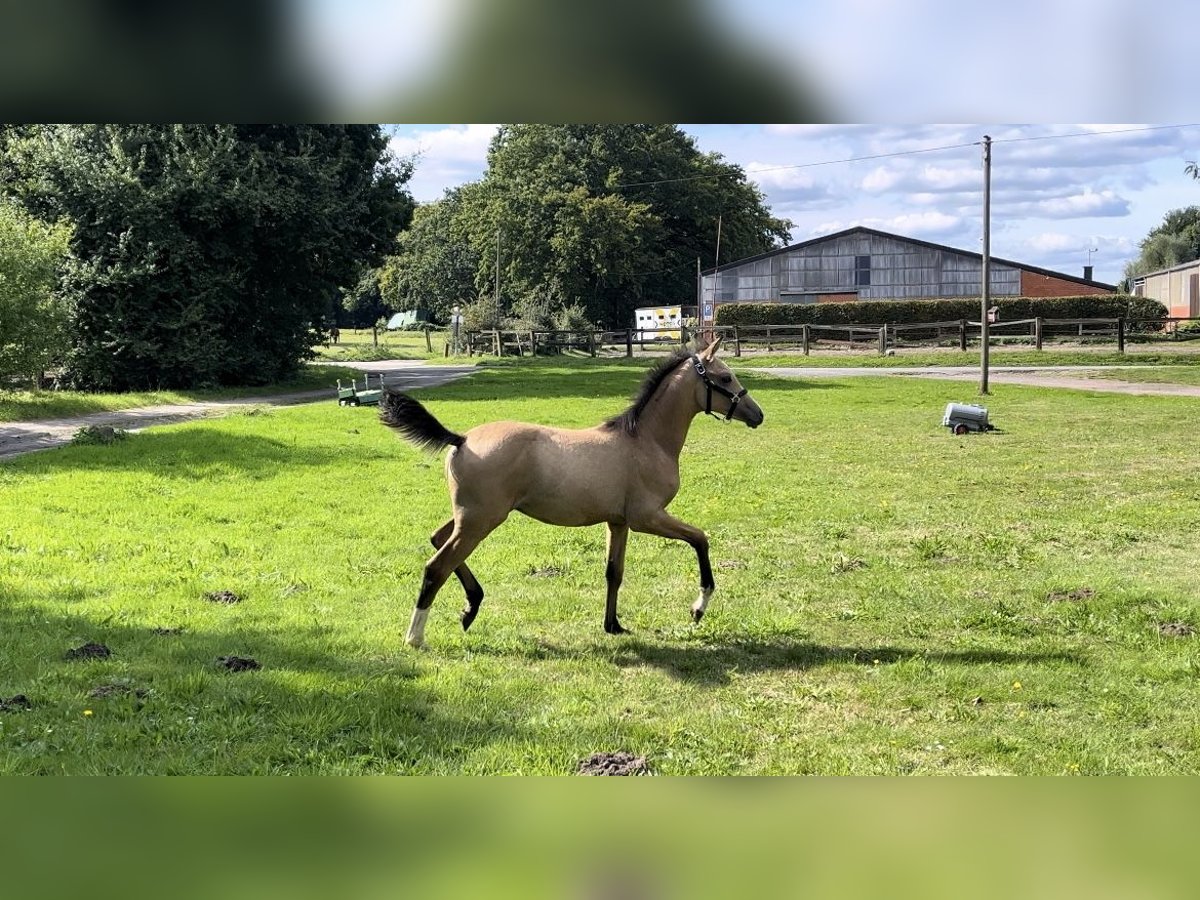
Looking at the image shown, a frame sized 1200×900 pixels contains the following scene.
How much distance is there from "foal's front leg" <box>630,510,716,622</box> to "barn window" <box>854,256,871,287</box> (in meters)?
63.6

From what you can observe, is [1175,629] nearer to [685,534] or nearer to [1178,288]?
[685,534]

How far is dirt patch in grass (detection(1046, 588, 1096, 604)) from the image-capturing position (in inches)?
295

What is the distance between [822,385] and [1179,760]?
2726 centimetres

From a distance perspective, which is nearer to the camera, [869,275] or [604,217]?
[869,275]

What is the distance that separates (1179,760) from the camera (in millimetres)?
4375

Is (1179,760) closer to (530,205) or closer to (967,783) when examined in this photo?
(967,783)

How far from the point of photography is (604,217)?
70000 millimetres

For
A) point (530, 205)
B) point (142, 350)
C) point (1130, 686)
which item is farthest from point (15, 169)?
point (530, 205)

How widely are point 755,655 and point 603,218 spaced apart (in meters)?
66.0

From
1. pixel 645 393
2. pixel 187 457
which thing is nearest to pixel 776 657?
pixel 645 393

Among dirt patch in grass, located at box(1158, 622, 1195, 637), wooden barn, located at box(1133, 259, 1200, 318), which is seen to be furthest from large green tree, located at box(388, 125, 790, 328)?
dirt patch in grass, located at box(1158, 622, 1195, 637)

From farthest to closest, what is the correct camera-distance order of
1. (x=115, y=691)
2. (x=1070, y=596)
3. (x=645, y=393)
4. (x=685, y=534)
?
1. (x=1070, y=596)
2. (x=645, y=393)
3. (x=685, y=534)
4. (x=115, y=691)

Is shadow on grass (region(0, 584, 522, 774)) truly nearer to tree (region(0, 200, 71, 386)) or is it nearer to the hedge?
tree (region(0, 200, 71, 386))

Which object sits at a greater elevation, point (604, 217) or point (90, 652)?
point (604, 217)
